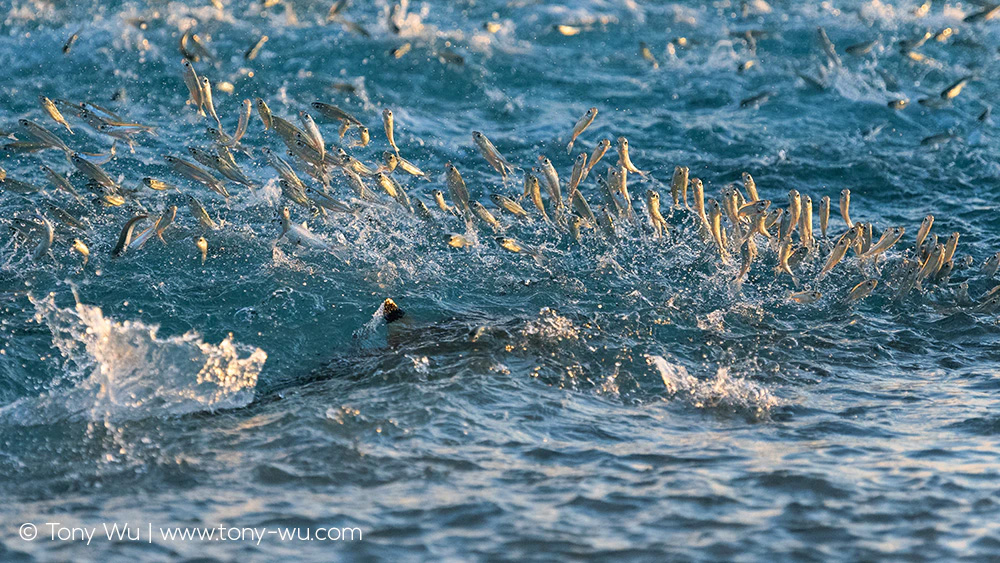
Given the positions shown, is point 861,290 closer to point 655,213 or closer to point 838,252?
point 838,252

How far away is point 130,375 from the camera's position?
228 inches

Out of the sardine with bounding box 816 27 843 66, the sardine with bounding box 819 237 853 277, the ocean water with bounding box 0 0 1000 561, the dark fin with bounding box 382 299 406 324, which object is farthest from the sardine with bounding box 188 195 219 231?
the sardine with bounding box 816 27 843 66

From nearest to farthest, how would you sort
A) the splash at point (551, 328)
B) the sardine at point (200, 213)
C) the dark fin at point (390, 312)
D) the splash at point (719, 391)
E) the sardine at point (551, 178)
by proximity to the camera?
the splash at point (719, 391) < the splash at point (551, 328) < the dark fin at point (390, 312) < the sardine at point (200, 213) < the sardine at point (551, 178)

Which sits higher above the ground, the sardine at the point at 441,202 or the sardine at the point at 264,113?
the sardine at the point at 264,113

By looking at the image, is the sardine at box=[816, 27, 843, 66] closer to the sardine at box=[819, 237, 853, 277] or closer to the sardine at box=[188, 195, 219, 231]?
the sardine at box=[819, 237, 853, 277]

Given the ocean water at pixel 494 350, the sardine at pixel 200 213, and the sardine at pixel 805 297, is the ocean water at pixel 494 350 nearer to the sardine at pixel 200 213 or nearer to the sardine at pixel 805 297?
the sardine at pixel 805 297

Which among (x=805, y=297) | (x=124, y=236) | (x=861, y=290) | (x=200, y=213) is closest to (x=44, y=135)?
(x=124, y=236)

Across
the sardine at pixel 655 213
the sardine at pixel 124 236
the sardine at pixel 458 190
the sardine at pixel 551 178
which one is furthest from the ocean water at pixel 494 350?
the sardine at pixel 551 178

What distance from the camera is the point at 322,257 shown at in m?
7.75

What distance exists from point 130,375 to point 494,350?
2.24 m

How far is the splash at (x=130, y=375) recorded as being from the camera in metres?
5.60

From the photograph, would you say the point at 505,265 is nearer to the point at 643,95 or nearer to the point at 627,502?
the point at 627,502

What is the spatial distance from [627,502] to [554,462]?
0.52m

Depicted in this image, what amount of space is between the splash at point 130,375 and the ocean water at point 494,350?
19 millimetres
